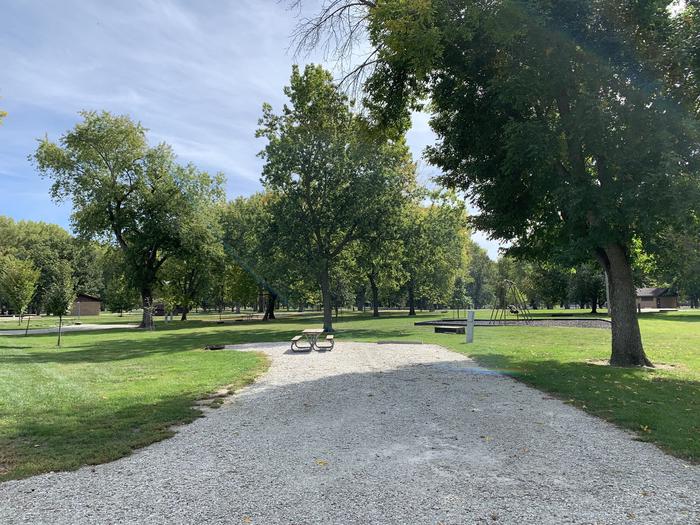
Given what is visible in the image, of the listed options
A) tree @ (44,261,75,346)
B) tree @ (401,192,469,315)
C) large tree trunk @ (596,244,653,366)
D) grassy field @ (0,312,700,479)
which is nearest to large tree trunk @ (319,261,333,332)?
tree @ (401,192,469,315)

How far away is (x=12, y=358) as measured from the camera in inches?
580

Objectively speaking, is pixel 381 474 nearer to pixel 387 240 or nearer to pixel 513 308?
pixel 387 240

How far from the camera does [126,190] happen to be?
36.3m

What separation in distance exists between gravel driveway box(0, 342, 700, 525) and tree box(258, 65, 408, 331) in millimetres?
18389

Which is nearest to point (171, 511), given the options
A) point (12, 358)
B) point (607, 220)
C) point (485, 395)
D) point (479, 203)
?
point (485, 395)

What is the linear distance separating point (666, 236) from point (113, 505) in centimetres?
1281

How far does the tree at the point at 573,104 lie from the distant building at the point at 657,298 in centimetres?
7295

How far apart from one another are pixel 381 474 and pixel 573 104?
10.2 metres

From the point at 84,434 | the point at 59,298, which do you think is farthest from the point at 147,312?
the point at 84,434

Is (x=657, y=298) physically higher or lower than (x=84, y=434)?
higher

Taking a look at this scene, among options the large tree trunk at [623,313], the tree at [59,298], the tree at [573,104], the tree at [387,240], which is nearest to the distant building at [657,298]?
the tree at [387,240]

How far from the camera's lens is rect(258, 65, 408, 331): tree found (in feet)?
81.7

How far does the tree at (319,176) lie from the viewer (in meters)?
24.9

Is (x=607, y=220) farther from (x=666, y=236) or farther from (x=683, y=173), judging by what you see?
(x=666, y=236)
